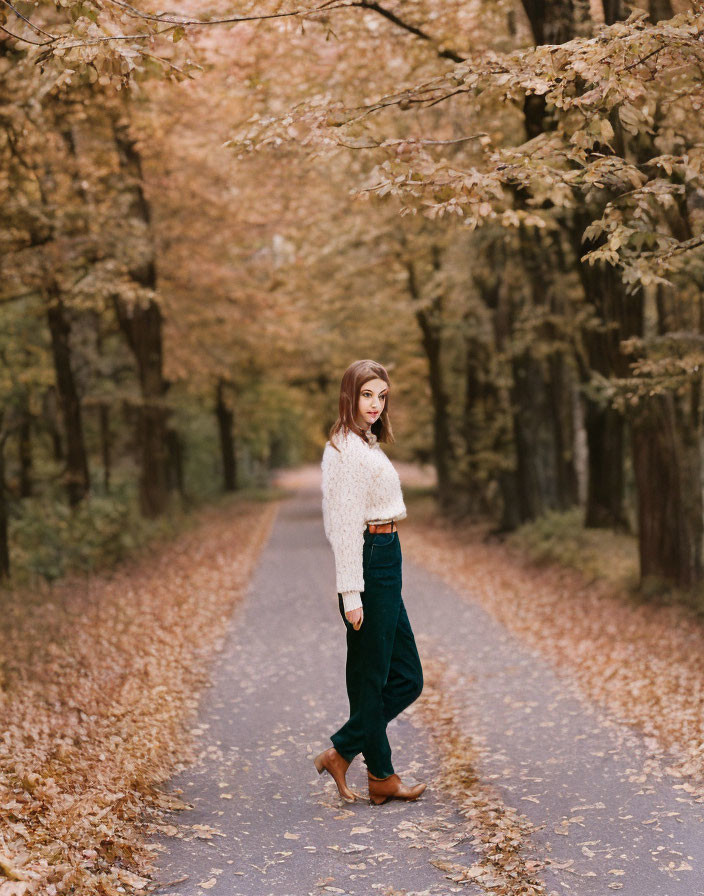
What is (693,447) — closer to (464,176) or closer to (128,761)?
(464,176)

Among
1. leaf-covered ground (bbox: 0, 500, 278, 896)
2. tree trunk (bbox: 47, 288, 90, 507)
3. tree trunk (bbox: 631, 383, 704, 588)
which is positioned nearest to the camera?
leaf-covered ground (bbox: 0, 500, 278, 896)

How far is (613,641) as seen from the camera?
9.63 m

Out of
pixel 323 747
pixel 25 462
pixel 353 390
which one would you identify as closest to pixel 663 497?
pixel 323 747

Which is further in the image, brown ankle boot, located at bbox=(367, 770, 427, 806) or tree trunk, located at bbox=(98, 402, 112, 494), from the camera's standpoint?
tree trunk, located at bbox=(98, 402, 112, 494)

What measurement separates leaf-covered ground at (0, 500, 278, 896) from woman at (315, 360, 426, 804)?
126cm

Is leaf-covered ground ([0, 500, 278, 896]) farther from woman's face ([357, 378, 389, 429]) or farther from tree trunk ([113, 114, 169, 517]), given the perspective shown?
tree trunk ([113, 114, 169, 517])

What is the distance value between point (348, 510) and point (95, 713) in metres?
3.14

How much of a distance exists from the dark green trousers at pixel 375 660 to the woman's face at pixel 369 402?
0.64 metres

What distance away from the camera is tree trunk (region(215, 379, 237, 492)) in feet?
108

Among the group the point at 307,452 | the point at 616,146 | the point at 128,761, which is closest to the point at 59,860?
the point at 128,761

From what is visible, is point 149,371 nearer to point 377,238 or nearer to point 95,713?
point 377,238

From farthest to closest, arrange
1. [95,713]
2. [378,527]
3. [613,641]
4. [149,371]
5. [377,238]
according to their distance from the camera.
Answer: [377,238] → [149,371] → [613,641] → [95,713] → [378,527]

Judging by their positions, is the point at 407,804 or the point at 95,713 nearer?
the point at 407,804

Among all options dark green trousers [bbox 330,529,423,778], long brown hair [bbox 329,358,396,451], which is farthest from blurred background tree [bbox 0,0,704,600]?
dark green trousers [bbox 330,529,423,778]
